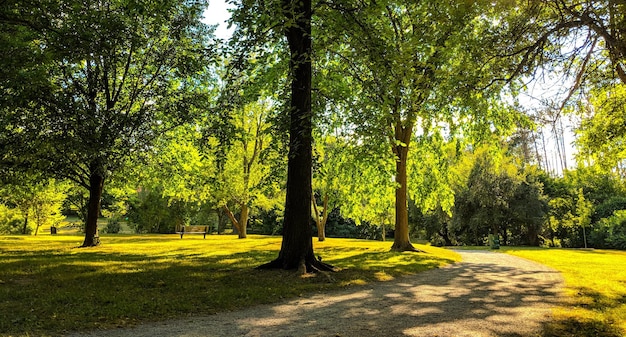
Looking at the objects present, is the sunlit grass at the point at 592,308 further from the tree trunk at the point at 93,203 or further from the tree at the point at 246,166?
the tree at the point at 246,166

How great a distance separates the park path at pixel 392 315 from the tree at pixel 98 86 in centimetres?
638

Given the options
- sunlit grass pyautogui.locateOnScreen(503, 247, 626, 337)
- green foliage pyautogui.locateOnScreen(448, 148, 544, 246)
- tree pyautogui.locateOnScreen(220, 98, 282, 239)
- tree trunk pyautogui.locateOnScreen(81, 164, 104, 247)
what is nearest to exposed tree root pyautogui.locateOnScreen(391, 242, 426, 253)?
sunlit grass pyautogui.locateOnScreen(503, 247, 626, 337)

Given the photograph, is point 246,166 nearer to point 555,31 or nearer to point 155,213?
point 155,213

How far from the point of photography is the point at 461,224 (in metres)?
34.8

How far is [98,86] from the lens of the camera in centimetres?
1599

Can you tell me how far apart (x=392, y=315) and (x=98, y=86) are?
49.3 ft

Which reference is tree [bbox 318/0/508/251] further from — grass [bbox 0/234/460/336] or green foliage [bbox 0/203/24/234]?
green foliage [bbox 0/203/24/234]

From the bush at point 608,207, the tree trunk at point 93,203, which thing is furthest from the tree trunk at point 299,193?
the bush at point 608,207

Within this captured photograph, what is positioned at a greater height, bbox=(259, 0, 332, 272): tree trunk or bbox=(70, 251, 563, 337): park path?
bbox=(259, 0, 332, 272): tree trunk

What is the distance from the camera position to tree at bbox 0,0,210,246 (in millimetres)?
8789

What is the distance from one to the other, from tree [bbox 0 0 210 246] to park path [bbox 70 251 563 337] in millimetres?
6376

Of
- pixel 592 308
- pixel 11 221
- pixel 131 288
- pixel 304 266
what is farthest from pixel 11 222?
pixel 592 308

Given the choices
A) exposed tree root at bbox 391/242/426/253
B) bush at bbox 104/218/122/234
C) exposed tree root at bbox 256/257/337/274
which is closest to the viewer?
exposed tree root at bbox 256/257/337/274

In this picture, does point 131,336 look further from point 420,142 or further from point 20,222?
point 20,222
